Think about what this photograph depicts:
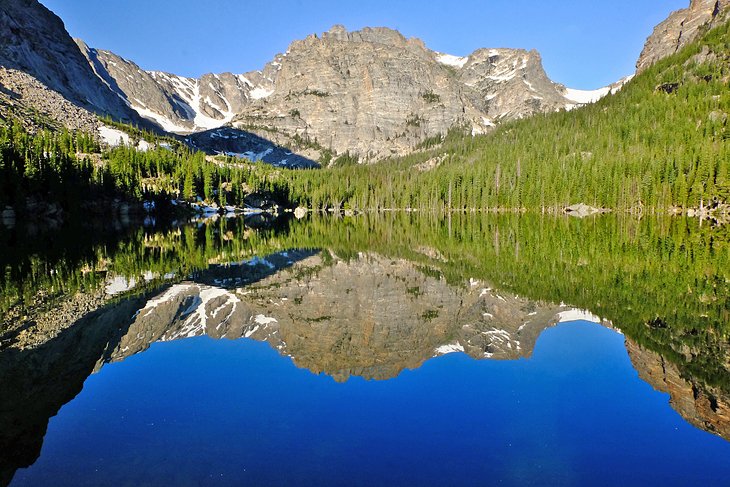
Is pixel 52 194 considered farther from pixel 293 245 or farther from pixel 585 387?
pixel 585 387

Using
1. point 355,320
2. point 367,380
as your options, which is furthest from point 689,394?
point 355,320

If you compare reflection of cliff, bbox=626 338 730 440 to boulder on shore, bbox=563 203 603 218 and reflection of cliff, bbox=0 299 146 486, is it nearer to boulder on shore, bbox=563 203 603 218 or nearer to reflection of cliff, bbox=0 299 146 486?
reflection of cliff, bbox=0 299 146 486

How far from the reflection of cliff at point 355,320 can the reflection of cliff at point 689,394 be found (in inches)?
125

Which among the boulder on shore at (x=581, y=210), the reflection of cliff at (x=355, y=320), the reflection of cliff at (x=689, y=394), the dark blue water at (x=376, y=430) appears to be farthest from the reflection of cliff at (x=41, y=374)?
the boulder on shore at (x=581, y=210)

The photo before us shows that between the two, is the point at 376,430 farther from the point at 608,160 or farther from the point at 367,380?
the point at 608,160

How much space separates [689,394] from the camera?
1000 centimetres

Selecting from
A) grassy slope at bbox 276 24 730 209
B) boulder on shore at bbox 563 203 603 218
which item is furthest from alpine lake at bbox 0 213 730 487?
boulder on shore at bbox 563 203 603 218

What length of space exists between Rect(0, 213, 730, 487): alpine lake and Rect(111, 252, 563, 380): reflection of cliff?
0.36 ft

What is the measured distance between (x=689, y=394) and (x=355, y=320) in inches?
414

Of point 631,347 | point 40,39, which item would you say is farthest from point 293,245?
point 40,39

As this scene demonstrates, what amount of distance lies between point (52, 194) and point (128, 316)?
75.8 meters

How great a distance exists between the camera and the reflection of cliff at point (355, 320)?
13836mm

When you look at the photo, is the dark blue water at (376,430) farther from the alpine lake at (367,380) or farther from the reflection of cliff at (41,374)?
the reflection of cliff at (41,374)

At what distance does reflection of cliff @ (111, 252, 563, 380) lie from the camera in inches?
545
